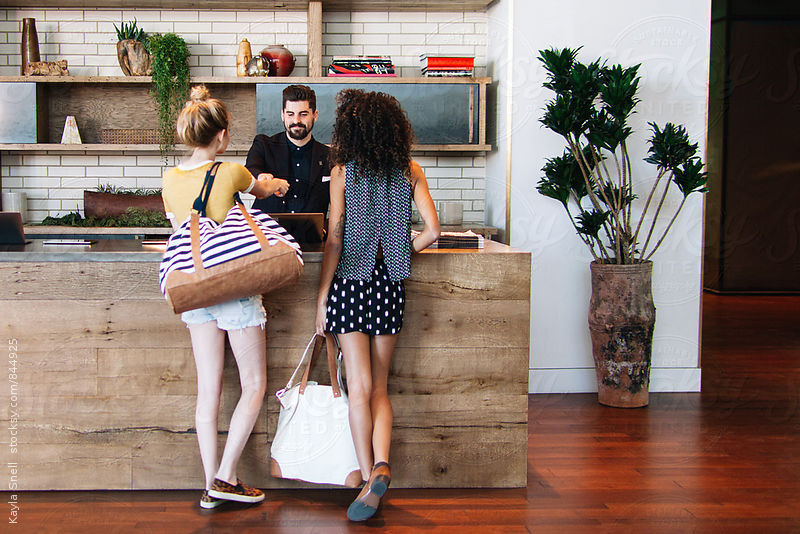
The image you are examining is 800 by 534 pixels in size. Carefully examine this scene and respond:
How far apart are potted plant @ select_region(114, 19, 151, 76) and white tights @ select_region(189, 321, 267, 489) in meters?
3.01

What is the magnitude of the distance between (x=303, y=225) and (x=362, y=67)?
7.83 feet

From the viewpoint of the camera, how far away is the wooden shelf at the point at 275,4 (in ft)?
17.6

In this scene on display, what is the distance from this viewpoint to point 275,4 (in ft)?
17.8

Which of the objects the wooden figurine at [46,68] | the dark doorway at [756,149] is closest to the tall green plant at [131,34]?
the wooden figurine at [46,68]

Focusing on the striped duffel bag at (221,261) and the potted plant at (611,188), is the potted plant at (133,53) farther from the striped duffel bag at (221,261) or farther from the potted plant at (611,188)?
the striped duffel bag at (221,261)

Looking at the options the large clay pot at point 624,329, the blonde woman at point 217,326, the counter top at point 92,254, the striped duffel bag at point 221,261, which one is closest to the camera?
the striped duffel bag at point 221,261

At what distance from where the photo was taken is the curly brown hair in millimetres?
2752

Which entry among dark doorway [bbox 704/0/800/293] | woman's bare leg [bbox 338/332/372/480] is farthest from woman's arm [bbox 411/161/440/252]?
dark doorway [bbox 704/0/800/293]

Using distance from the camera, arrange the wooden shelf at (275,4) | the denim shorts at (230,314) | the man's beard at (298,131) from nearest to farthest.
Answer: the denim shorts at (230,314) < the man's beard at (298,131) < the wooden shelf at (275,4)

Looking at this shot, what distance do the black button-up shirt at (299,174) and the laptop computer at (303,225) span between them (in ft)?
2.32

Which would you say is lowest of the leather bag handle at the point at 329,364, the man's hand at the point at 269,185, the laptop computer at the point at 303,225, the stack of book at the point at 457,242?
the leather bag handle at the point at 329,364

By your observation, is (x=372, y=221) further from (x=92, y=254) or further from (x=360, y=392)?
(x=92, y=254)

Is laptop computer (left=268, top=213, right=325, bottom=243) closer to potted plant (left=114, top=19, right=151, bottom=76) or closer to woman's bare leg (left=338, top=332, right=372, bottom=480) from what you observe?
woman's bare leg (left=338, top=332, right=372, bottom=480)

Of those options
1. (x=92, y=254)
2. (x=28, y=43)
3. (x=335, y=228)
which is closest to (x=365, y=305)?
(x=335, y=228)
